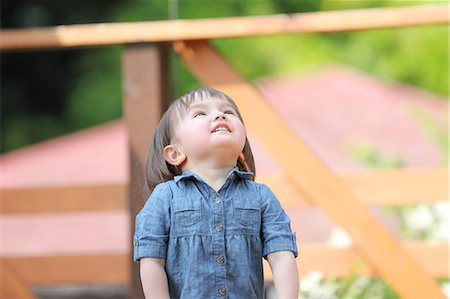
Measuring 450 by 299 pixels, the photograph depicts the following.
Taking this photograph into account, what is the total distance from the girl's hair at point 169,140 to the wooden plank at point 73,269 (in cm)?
148

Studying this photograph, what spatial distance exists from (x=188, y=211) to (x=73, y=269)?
1740 mm

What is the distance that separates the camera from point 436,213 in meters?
4.41

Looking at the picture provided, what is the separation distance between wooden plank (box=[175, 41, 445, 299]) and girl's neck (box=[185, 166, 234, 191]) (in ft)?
3.45

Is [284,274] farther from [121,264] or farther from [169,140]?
[121,264]

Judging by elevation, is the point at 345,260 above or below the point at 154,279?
above

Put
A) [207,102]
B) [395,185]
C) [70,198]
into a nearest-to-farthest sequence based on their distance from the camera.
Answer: [207,102], [395,185], [70,198]

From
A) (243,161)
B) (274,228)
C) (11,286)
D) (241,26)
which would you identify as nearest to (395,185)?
(241,26)

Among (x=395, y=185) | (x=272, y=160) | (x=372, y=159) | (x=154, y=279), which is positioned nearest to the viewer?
(x=154, y=279)

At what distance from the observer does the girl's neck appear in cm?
191

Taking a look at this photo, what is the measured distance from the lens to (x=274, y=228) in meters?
1.89

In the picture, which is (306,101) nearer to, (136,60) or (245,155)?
(136,60)

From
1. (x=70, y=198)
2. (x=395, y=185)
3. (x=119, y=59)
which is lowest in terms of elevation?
(x=395, y=185)

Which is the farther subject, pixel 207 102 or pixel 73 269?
pixel 73 269

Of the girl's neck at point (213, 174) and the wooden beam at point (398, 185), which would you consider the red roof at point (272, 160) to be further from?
the girl's neck at point (213, 174)
